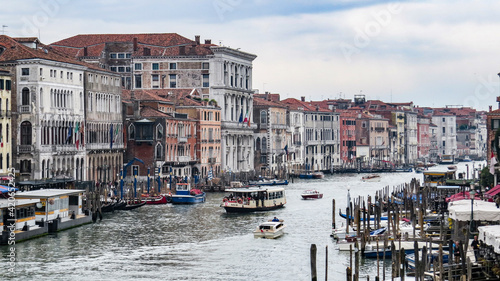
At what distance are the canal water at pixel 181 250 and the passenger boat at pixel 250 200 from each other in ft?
1.49

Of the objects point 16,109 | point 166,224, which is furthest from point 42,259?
point 16,109

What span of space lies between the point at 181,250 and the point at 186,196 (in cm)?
1580

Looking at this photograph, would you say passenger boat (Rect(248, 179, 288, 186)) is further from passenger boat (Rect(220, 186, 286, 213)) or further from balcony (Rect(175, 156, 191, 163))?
passenger boat (Rect(220, 186, 286, 213))

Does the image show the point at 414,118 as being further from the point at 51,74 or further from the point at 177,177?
the point at 51,74

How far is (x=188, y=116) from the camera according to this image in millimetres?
60656

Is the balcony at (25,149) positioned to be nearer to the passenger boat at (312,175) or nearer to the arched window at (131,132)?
the arched window at (131,132)

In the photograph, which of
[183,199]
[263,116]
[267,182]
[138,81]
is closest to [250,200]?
[183,199]

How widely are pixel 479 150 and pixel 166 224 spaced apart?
356 feet

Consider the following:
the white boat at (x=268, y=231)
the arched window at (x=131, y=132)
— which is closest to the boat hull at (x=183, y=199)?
the arched window at (x=131, y=132)

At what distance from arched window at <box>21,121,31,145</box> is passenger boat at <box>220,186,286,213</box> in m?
8.71

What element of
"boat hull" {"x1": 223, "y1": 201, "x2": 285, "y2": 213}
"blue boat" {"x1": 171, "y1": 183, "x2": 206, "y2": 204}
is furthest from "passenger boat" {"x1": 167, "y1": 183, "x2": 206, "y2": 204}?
"boat hull" {"x1": 223, "y1": 201, "x2": 285, "y2": 213}

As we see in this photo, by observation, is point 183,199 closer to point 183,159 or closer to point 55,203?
point 55,203

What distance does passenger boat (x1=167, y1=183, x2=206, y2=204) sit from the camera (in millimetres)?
46503

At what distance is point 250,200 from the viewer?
142 ft
